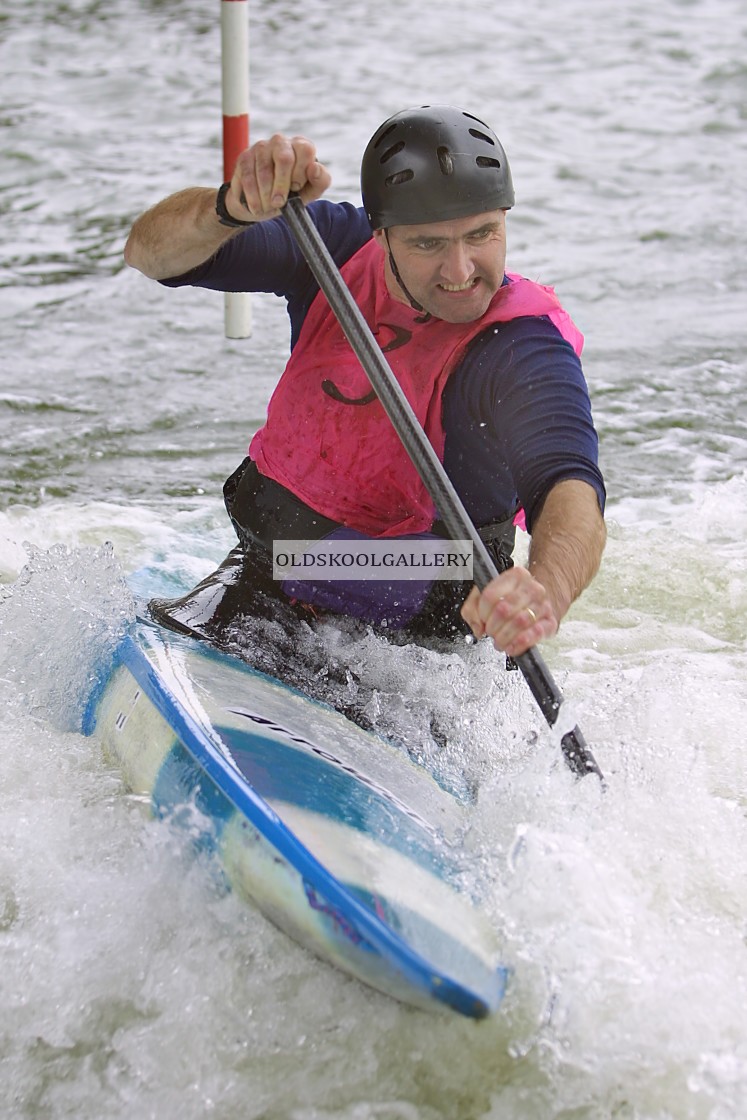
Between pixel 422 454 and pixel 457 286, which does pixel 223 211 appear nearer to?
pixel 457 286

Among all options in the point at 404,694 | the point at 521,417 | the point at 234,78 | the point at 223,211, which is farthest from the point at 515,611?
the point at 234,78

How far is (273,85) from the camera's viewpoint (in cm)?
994

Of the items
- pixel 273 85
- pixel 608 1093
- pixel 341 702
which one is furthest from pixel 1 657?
pixel 273 85

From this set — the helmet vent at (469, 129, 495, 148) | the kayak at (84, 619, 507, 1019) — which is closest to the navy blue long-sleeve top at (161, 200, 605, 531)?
the helmet vent at (469, 129, 495, 148)

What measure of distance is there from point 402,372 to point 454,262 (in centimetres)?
26

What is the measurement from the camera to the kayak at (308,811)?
198 cm

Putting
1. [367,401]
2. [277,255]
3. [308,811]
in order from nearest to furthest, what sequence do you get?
[308,811], [367,401], [277,255]

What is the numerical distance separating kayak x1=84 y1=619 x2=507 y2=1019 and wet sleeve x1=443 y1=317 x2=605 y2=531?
597mm

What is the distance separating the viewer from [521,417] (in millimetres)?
2533

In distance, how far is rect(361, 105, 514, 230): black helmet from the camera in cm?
252

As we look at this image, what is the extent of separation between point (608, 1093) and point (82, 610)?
1.41 meters

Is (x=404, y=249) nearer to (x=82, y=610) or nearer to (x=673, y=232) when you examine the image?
(x=82, y=610)

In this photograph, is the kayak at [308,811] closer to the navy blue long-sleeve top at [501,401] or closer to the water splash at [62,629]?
the water splash at [62,629]

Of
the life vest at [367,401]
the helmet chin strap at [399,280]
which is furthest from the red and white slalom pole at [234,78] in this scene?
the helmet chin strap at [399,280]
